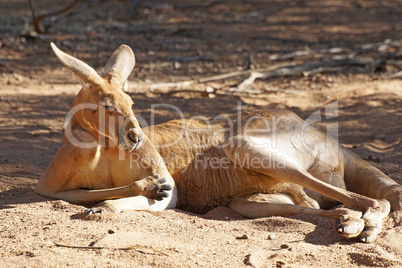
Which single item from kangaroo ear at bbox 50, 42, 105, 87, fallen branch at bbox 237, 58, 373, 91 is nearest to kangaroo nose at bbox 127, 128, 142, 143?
kangaroo ear at bbox 50, 42, 105, 87

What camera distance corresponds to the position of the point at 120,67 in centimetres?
448

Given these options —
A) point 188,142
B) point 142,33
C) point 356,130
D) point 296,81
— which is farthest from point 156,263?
point 142,33

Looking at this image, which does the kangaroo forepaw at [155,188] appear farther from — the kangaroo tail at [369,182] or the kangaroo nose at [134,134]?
the kangaroo tail at [369,182]

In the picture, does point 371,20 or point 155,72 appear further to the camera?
point 371,20

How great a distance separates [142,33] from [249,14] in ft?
11.4

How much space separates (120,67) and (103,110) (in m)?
0.58

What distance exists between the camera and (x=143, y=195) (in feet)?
14.2

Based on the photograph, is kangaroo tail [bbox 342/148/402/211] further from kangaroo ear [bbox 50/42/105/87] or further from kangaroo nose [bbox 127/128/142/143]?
kangaroo ear [bbox 50/42/105/87]

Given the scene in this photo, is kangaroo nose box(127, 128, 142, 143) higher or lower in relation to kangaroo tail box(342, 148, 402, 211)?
higher

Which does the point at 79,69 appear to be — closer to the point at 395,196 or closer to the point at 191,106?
the point at 395,196

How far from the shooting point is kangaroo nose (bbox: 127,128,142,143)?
12.9ft

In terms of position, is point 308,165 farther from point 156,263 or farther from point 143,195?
point 156,263

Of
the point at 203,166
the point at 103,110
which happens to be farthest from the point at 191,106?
the point at 103,110

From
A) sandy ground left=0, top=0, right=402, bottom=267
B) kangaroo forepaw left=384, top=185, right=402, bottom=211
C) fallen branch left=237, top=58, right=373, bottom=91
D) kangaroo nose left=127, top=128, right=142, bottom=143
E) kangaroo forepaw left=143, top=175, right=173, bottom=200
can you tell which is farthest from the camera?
fallen branch left=237, top=58, right=373, bottom=91
